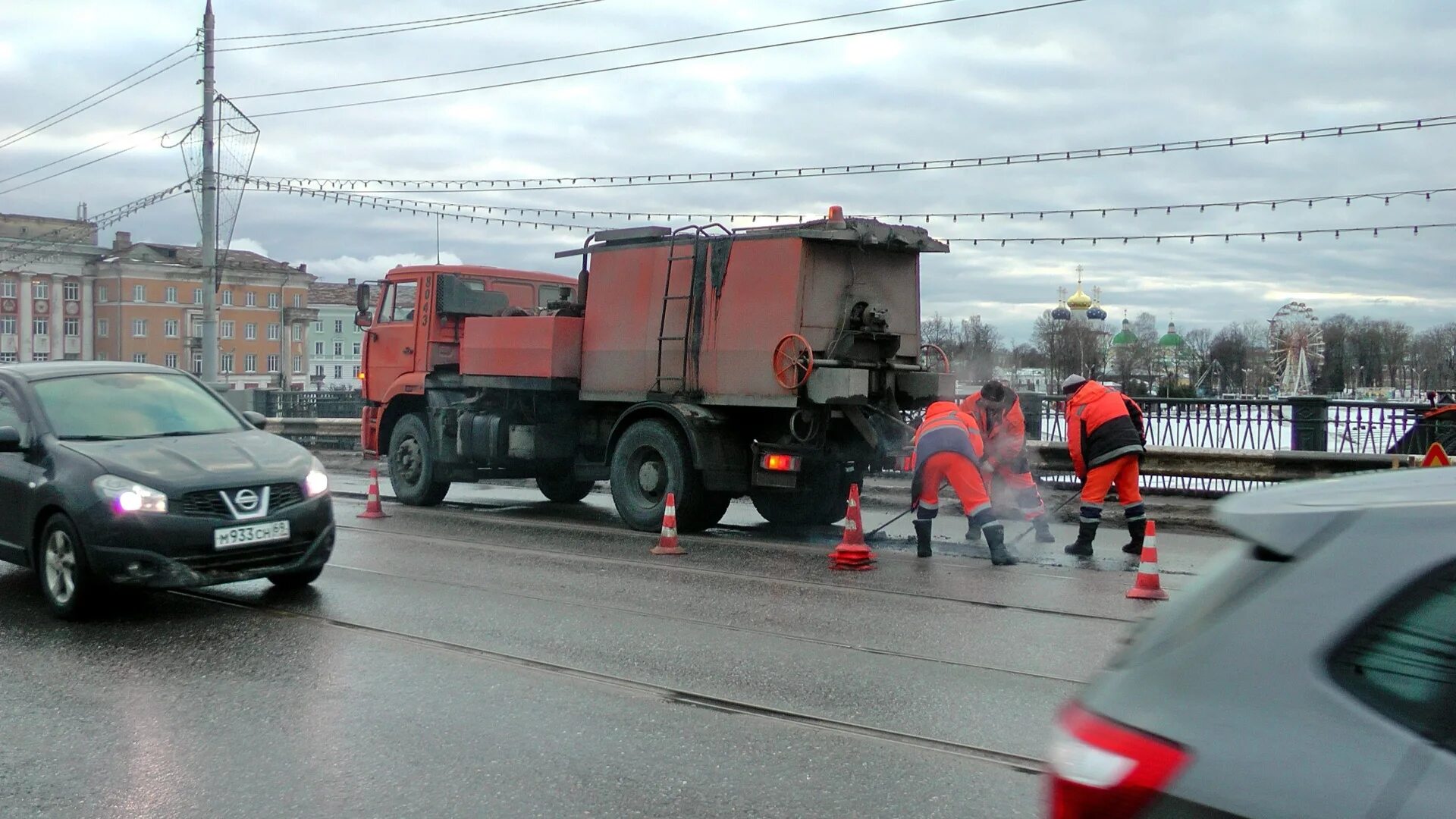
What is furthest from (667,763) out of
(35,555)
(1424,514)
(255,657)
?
(35,555)

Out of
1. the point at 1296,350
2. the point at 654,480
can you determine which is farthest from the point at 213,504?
the point at 1296,350

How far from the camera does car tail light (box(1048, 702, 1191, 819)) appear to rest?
2105 mm

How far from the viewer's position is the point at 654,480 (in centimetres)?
1277

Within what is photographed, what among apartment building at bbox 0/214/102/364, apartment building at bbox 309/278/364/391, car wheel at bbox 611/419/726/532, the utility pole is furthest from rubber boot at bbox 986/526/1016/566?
apartment building at bbox 309/278/364/391

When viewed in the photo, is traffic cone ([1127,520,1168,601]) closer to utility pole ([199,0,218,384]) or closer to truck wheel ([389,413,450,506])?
truck wheel ([389,413,450,506])

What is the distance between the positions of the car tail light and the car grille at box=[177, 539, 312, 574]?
6.32 m

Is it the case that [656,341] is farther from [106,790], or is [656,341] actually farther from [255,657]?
[106,790]

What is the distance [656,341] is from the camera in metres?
12.8

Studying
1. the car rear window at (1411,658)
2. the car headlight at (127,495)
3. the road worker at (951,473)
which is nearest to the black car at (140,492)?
the car headlight at (127,495)

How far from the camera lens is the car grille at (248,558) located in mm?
7496

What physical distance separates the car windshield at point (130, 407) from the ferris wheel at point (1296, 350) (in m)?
34.6

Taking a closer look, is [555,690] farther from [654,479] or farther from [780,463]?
[654,479]

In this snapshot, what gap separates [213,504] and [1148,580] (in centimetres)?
601

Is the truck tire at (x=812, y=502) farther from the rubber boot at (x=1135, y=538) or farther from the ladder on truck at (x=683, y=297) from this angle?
the rubber boot at (x=1135, y=538)
